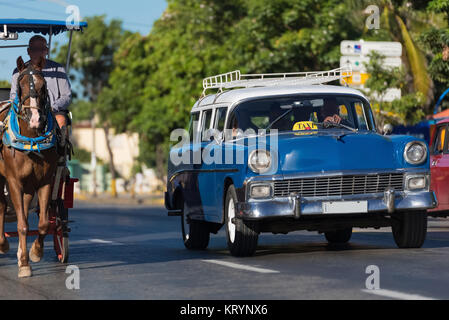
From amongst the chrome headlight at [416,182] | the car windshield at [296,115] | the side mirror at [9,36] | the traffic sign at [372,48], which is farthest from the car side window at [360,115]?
the traffic sign at [372,48]

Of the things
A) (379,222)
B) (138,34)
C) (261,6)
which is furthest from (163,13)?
(379,222)

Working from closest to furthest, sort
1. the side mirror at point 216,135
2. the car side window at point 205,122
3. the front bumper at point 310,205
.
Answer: the front bumper at point 310,205 → the side mirror at point 216,135 → the car side window at point 205,122

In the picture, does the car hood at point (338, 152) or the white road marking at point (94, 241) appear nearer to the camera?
the car hood at point (338, 152)

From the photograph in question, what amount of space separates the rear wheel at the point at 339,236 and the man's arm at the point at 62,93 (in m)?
4.54

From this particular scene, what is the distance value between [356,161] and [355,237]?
4.41 meters

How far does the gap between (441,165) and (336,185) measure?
599 cm

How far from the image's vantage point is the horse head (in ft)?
34.9

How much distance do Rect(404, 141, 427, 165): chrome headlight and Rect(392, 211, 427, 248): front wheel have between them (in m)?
0.65

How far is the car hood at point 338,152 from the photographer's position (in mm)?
11906

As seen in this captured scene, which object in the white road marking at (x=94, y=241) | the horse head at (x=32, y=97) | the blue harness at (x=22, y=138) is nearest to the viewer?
the horse head at (x=32, y=97)

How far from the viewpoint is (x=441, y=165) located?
17562 mm

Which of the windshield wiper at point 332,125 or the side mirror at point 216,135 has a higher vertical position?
the windshield wiper at point 332,125

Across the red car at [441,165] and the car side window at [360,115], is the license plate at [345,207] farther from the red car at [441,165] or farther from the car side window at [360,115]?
the red car at [441,165]

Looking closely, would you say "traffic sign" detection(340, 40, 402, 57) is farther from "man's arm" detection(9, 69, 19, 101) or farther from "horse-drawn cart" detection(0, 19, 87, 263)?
"man's arm" detection(9, 69, 19, 101)
